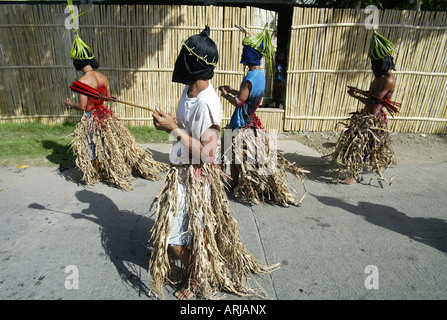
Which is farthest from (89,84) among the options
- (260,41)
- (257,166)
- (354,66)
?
(354,66)

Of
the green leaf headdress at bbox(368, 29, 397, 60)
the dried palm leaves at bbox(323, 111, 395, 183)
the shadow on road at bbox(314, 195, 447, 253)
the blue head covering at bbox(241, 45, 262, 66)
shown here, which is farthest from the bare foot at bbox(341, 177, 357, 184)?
the blue head covering at bbox(241, 45, 262, 66)

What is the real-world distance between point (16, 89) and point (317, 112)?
6.67m

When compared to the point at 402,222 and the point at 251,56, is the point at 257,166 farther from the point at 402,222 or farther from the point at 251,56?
the point at 402,222

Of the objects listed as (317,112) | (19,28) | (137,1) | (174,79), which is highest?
(137,1)

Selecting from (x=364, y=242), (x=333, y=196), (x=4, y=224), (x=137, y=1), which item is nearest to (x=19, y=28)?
(x=137, y=1)

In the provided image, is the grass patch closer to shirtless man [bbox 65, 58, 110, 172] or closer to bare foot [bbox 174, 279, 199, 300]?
shirtless man [bbox 65, 58, 110, 172]

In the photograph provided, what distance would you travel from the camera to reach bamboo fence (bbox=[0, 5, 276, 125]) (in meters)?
6.13

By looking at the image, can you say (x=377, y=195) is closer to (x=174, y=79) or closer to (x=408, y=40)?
(x=174, y=79)

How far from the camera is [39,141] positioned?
19.2ft

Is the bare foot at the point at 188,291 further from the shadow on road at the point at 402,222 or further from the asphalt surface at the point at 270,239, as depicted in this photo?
the shadow on road at the point at 402,222

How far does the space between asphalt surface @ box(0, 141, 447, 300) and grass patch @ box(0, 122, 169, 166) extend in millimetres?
473

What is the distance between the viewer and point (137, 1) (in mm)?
8758

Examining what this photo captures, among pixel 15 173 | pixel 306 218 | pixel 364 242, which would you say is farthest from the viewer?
pixel 15 173
